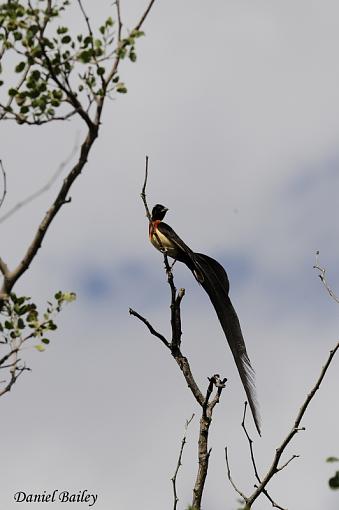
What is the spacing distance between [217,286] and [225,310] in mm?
352

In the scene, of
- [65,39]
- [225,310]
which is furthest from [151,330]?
[65,39]

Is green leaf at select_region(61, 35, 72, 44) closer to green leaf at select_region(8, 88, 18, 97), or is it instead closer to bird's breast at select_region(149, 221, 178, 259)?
green leaf at select_region(8, 88, 18, 97)

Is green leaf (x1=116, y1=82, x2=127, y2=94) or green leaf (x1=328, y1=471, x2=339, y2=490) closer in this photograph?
green leaf (x1=328, y1=471, x2=339, y2=490)

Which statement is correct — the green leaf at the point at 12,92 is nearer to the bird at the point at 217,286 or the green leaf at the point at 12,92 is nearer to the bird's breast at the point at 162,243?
the bird at the point at 217,286

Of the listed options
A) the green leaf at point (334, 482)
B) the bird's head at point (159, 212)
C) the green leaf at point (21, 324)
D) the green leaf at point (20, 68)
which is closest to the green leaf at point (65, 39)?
the green leaf at point (20, 68)

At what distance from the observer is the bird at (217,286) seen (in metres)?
6.90

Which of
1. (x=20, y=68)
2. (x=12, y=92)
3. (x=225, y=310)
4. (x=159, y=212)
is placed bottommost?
(x=12, y=92)

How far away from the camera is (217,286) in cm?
793

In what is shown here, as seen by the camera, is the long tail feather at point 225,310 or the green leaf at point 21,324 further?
the long tail feather at point 225,310

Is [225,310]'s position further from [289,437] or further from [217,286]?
[289,437]

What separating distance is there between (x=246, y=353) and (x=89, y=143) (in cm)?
346

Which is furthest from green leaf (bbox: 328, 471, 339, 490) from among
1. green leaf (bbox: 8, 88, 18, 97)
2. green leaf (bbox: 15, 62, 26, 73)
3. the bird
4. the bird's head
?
the bird's head

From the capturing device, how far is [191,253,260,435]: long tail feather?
681 cm

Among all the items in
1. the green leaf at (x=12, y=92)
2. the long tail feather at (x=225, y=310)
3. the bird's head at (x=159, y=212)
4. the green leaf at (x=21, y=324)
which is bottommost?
the green leaf at (x=21, y=324)
